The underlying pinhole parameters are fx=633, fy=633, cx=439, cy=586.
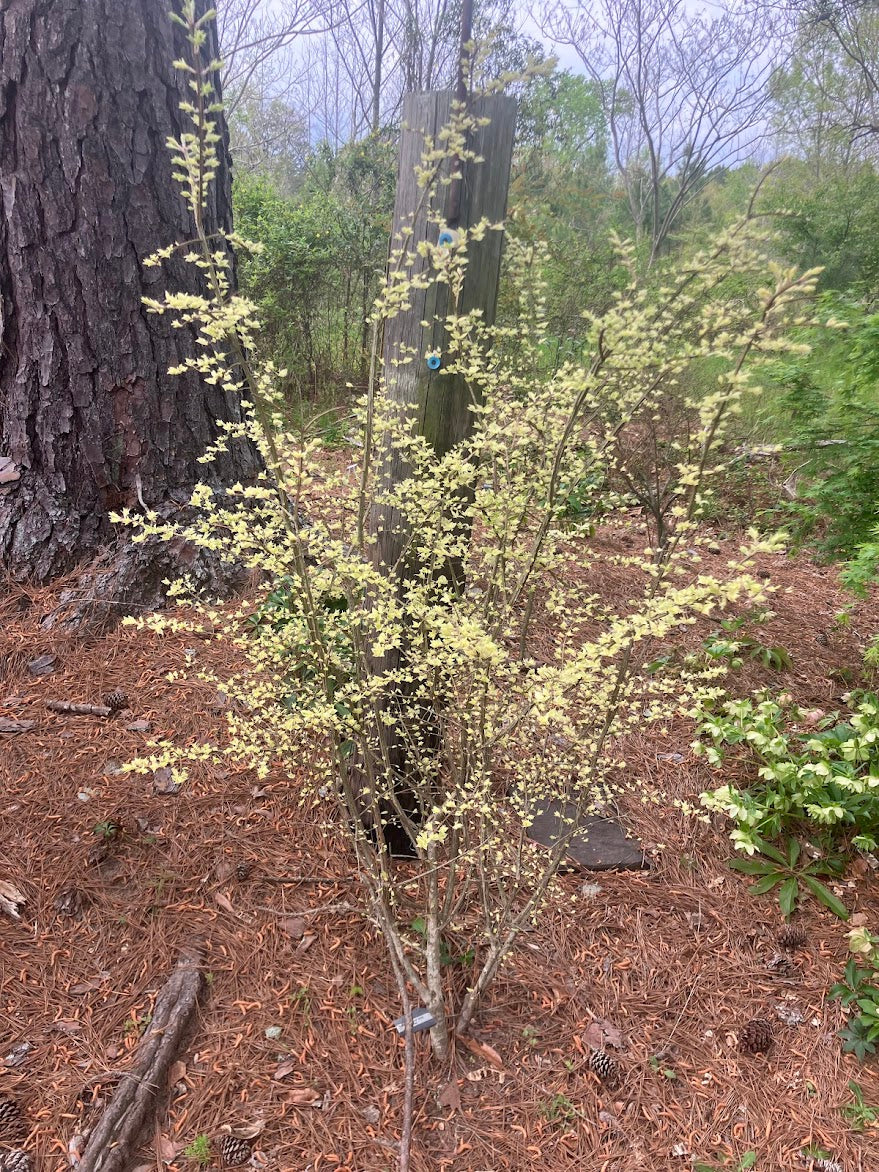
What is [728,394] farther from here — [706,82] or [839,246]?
[706,82]

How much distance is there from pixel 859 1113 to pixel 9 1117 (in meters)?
2.32

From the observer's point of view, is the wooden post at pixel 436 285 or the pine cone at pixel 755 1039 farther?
the pine cone at pixel 755 1039

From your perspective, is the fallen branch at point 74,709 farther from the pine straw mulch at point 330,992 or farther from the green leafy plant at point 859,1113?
the green leafy plant at point 859,1113

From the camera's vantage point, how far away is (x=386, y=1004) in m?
2.00

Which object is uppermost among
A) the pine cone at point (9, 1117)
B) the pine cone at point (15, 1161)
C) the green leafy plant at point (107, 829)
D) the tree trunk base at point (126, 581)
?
the tree trunk base at point (126, 581)

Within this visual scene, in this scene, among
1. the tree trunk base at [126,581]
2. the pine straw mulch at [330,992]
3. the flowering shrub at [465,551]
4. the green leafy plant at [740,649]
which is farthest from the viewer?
the green leafy plant at [740,649]

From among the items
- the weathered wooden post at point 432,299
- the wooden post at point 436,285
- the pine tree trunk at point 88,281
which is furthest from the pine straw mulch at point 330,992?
the wooden post at point 436,285

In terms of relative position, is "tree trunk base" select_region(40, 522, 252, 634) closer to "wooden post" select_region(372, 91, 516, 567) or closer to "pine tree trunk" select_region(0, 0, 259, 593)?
"pine tree trunk" select_region(0, 0, 259, 593)

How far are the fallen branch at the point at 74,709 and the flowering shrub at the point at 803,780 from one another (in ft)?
7.88

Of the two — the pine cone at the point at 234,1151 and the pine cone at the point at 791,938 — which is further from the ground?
the pine cone at the point at 791,938

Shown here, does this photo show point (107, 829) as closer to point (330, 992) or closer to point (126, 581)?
point (330, 992)

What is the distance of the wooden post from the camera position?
66.1 inches

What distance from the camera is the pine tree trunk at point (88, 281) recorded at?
2.40 m

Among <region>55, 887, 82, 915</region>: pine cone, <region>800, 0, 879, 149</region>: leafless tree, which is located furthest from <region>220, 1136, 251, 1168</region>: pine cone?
<region>800, 0, 879, 149</region>: leafless tree
